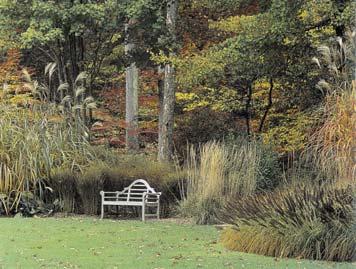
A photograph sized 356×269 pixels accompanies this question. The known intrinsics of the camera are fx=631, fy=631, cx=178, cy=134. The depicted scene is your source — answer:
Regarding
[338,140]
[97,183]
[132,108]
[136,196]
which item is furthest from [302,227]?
[132,108]

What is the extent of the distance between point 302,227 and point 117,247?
2433 millimetres

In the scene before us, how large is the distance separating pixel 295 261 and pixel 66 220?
553 centimetres

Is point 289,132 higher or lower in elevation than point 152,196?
higher

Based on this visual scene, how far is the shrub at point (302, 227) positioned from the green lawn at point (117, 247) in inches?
11.8

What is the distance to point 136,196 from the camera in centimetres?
1284

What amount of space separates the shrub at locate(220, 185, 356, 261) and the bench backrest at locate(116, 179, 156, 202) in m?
4.57

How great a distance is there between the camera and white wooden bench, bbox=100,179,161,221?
12.0 meters

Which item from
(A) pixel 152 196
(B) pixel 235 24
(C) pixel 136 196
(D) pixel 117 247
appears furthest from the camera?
(B) pixel 235 24

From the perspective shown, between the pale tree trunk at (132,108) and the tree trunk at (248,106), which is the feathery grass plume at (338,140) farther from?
the pale tree trunk at (132,108)

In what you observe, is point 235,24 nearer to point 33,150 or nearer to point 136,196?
point 136,196

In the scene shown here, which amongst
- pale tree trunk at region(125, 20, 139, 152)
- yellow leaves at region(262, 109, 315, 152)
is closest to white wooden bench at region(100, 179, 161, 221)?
yellow leaves at region(262, 109, 315, 152)

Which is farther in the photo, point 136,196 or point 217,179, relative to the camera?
point 136,196

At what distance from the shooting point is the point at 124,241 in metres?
8.87

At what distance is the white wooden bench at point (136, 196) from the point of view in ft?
39.4
